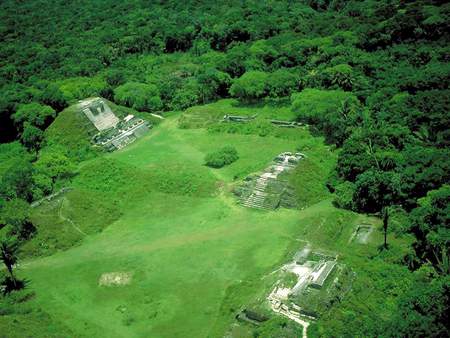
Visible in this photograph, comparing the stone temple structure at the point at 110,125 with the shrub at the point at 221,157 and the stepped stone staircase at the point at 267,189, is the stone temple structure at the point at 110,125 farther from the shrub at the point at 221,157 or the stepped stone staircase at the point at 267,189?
the stepped stone staircase at the point at 267,189

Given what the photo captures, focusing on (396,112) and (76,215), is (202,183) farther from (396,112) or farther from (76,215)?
(396,112)

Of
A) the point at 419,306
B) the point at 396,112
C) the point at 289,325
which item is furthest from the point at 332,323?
the point at 396,112

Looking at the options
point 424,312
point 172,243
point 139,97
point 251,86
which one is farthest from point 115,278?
point 251,86

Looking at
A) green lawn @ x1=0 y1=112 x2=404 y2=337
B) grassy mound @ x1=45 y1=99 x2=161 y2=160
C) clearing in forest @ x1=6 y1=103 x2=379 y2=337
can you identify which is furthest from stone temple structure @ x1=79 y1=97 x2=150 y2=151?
green lawn @ x1=0 y1=112 x2=404 y2=337

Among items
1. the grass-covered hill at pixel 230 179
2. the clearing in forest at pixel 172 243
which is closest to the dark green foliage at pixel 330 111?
the grass-covered hill at pixel 230 179

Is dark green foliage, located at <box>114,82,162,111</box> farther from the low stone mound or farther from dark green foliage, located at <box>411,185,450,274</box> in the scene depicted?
dark green foliage, located at <box>411,185,450,274</box>

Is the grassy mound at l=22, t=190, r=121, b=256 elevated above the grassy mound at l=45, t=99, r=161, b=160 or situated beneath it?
situated beneath

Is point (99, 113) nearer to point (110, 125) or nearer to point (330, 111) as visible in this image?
point (110, 125)
